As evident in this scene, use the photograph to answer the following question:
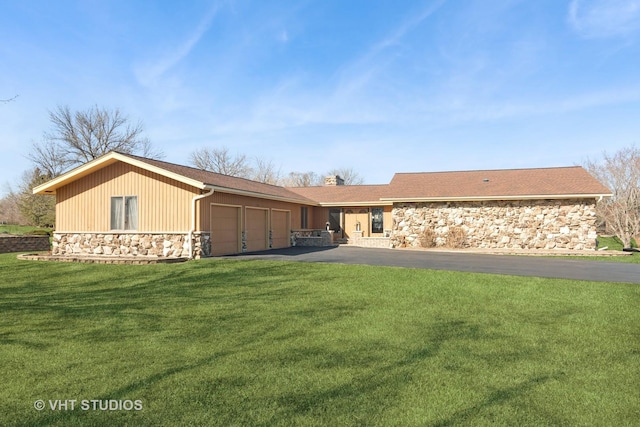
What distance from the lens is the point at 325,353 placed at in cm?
476

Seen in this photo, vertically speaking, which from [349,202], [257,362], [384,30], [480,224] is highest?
[384,30]

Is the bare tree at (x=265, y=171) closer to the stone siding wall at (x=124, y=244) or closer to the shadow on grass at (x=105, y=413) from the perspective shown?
the stone siding wall at (x=124, y=244)

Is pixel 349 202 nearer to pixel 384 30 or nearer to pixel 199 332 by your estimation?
pixel 384 30

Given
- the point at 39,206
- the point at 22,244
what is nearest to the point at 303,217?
the point at 22,244

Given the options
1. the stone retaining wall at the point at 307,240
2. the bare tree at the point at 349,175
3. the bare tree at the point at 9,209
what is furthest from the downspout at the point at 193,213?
the bare tree at the point at 9,209

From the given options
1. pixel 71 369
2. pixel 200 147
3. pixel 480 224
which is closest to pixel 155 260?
pixel 71 369

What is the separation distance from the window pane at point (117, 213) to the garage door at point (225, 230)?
345cm

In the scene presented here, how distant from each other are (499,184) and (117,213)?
58.5ft

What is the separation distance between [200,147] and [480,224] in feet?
116

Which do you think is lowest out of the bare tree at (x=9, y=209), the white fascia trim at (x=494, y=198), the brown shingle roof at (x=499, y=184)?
the white fascia trim at (x=494, y=198)

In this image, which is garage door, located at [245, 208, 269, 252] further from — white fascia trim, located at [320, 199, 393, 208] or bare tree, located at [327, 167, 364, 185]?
bare tree, located at [327, 167, 364, 185]

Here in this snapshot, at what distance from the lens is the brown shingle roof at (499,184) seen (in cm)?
1850

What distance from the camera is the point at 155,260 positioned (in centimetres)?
1225

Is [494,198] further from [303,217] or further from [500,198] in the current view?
[303,217]
